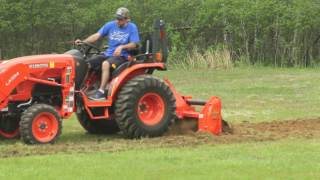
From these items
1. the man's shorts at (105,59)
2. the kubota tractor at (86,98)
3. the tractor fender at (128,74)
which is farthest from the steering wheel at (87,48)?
the tractor fender at (128,74)

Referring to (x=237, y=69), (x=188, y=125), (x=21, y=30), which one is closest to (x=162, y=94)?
(x=188, y=125)

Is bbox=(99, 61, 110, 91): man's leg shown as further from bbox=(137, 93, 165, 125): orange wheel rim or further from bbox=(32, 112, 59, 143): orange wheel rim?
bbox=(32, 112, 59, 143): orange wheel rim

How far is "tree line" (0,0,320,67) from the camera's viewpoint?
32062mm

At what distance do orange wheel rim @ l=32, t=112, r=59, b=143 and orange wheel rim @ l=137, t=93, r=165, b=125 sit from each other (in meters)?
1.61

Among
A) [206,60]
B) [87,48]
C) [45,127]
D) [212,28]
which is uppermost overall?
[212,28]

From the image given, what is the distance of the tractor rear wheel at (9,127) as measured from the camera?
1133cm

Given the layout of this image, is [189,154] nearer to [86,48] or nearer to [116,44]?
[116,44]

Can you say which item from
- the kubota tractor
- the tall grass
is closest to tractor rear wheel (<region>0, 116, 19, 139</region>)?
the kubota tractor

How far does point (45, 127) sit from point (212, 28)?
79.4 feet

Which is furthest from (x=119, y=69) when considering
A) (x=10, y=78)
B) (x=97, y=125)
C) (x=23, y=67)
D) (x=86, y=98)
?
(x=10, y=78)

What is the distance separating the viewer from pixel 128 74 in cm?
1127

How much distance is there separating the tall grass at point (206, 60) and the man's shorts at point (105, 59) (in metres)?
18.5

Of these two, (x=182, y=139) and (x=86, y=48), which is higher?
(x=86, y=48)

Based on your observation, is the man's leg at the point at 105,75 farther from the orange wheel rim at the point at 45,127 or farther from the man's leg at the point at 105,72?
the orange wheel rim at the point at 45,127
